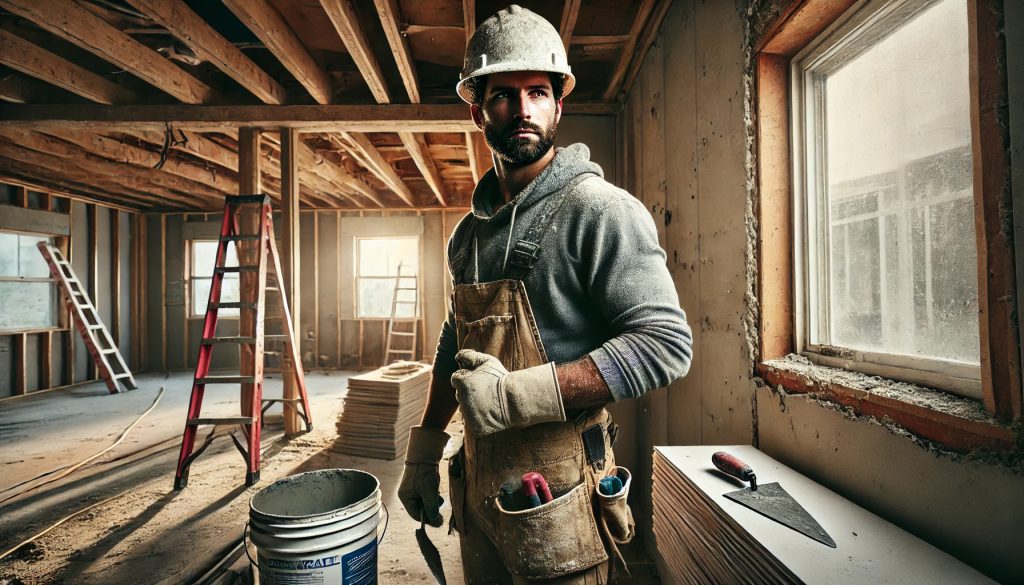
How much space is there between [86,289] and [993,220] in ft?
34.8

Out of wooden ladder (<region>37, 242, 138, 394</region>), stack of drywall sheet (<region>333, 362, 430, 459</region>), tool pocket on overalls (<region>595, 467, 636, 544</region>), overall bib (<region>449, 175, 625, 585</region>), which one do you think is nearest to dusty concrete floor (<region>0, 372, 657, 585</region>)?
stack of drywall sheet (<region>333, 362, 430, 459</region>)

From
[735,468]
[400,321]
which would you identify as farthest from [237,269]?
[400,321]

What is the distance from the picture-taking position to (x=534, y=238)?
46.8 inches

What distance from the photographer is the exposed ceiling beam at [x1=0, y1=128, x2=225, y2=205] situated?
4973mm

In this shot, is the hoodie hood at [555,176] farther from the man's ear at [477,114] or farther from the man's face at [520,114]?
the man's ear at [477,114]

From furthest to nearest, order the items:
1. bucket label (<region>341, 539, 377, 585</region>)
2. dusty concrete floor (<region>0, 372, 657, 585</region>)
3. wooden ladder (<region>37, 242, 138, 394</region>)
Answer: wooden ladder (<region>37, 242, 138, 394</region>), dusty concrete floor (<region>0, 372, 657, 585</region>), bucket label (<region>341, 539, 377, 585</region>)

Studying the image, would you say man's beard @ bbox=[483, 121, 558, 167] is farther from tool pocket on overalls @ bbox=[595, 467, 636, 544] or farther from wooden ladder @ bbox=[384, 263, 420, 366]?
wooden ladder @ bbox=[384, 263, 420, 366]

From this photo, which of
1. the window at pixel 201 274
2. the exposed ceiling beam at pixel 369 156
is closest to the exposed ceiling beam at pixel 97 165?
the window at pixel 201 274

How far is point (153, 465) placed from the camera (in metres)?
4.03

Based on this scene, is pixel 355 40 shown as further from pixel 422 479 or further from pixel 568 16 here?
pixel 422 479

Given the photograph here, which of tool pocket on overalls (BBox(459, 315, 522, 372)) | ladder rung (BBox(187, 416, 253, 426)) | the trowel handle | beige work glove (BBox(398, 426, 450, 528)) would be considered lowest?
ladder rung (BBox(187, 416, 253, 426))

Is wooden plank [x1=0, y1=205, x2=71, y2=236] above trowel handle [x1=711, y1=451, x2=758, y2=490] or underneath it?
above

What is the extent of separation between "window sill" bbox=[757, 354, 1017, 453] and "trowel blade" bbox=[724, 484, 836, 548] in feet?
0.83

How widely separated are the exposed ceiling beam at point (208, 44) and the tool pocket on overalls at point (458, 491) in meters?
3.04
